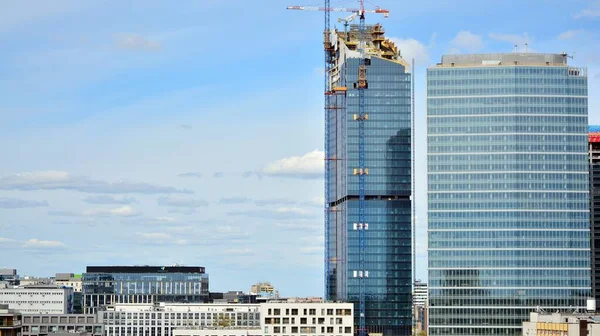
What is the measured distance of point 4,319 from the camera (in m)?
175
